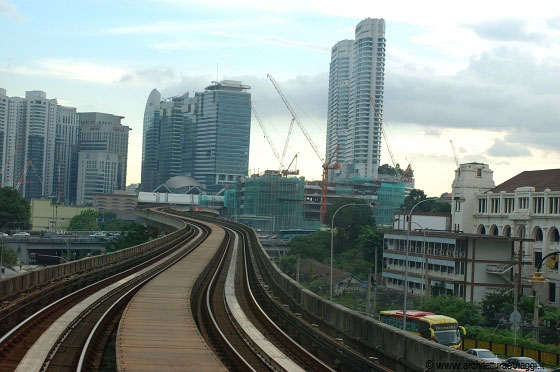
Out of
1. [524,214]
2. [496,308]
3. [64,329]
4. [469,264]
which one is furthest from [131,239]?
[64,329]

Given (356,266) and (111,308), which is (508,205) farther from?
(111,308)

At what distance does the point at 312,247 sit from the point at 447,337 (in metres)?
124

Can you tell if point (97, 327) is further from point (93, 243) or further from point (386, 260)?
point (93, 243)

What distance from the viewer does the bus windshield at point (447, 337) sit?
4644 centimetres

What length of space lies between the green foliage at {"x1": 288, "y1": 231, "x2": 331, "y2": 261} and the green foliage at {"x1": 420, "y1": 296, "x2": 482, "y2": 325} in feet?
264

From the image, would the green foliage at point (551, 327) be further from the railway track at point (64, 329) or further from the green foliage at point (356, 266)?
the green foliage at point (356, 266)

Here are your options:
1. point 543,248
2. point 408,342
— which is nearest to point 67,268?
point 408,342

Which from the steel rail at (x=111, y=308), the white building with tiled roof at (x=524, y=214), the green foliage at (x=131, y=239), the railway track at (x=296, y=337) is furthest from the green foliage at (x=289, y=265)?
the railway track at (x=296, y=337)

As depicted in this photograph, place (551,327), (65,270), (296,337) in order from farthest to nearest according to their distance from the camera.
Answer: (551,327) < (65,270) < (296,337)

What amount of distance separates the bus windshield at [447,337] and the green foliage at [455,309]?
34.4m

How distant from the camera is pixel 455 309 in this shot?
83.8m

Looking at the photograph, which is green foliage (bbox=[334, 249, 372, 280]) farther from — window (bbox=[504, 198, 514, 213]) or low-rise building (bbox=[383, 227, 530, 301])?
low-rise building (bbox=[383, 227, 530, 301])

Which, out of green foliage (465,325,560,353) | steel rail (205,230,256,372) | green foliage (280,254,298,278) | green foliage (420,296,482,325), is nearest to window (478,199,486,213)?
green foliage (280,254,298,278)

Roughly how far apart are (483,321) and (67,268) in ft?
155
